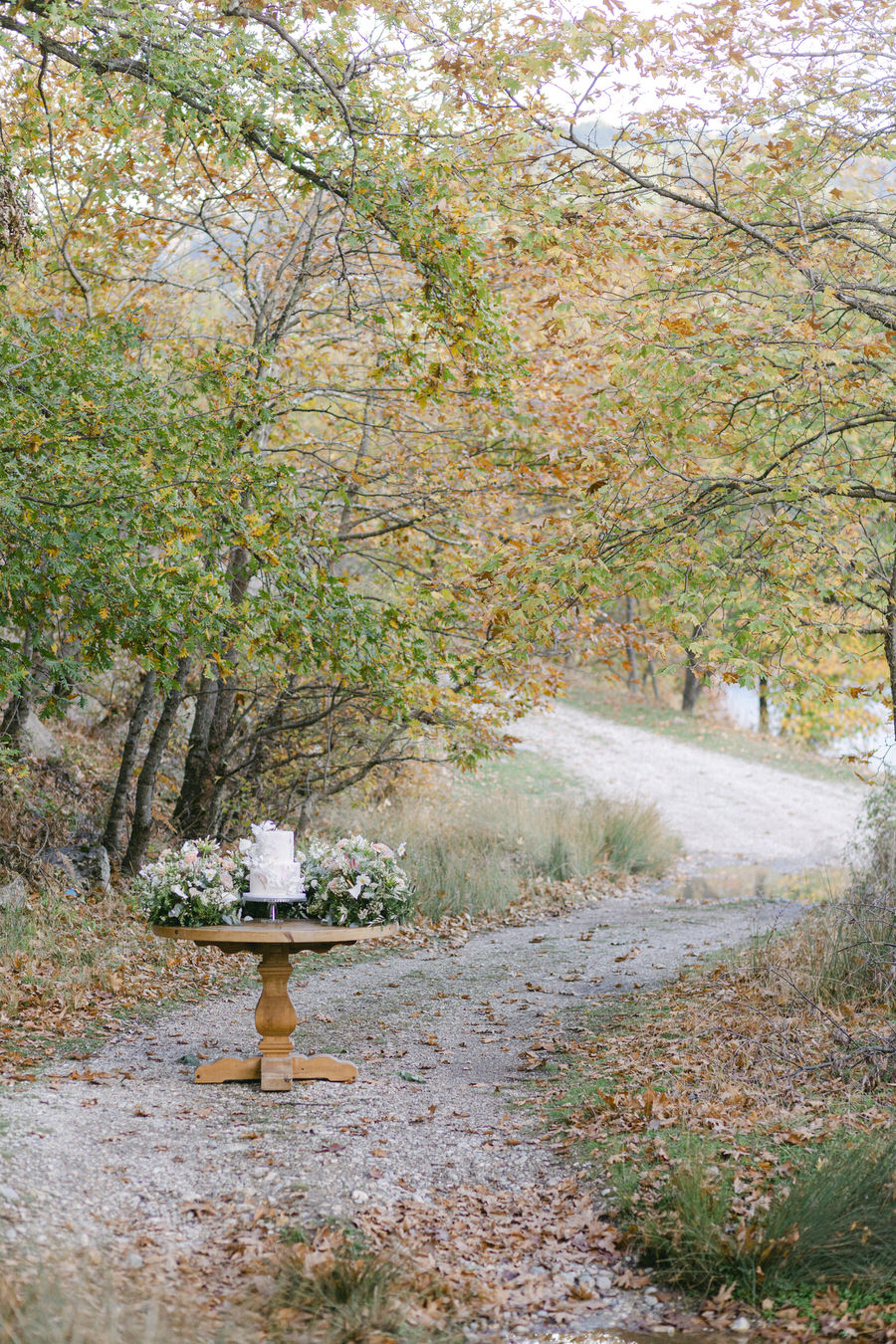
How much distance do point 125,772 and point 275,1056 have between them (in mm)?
5371

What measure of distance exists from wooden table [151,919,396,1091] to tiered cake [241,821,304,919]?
0.16 metres

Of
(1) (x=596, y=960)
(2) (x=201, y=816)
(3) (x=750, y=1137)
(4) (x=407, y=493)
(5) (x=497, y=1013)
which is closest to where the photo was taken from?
(3) (x=750, y=1137)

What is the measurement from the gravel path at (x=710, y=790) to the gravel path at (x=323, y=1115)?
367 inches

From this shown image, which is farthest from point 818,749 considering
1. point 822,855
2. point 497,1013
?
point 497,1013

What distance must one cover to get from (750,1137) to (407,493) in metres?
7.09

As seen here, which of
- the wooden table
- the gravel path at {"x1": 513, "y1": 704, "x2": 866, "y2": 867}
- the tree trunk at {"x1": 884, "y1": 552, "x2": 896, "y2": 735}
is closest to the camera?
the wooden table

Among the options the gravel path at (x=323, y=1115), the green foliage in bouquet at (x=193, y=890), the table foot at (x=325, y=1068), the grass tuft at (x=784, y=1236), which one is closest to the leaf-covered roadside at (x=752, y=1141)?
the grass tuft at (x=784, y=1236)

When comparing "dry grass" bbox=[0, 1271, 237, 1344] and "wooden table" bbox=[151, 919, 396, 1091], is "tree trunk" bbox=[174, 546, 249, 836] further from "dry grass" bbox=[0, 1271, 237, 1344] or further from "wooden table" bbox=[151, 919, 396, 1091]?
"dry grass" bbox=[0, 1271, 237, 1344]

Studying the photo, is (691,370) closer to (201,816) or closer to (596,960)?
(596,960)

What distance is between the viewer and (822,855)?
19016 mm

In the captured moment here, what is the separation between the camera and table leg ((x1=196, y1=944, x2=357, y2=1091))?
605 centimetres

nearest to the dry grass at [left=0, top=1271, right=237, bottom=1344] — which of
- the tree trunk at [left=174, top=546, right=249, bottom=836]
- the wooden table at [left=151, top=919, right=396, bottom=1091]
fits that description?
the wooden table at [left=151, top=919, right=396, bottom=1091]

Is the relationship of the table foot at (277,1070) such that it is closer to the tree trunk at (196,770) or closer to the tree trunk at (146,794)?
the tree trunk at (146,794)

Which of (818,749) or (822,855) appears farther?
(818,749)
